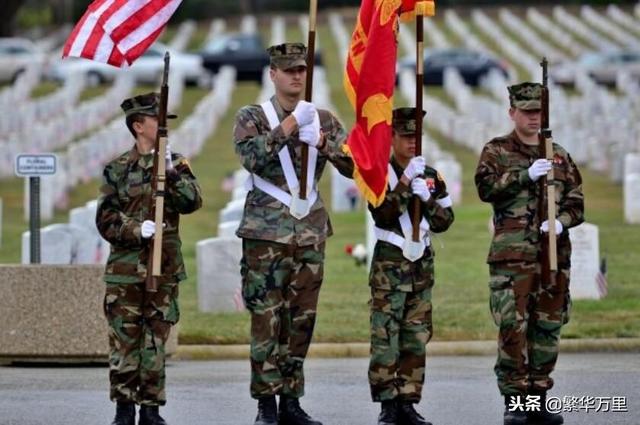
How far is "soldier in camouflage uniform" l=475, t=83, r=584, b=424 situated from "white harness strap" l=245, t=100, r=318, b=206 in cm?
99

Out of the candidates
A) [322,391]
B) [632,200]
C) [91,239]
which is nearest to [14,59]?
[632,200]

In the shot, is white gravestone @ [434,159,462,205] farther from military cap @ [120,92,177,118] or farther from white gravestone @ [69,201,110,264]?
military cap @ [120,92,177,118]

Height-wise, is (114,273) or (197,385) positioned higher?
(114,273)

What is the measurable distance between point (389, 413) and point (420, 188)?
124 centimetres

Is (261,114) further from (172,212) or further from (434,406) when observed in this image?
(434,406)

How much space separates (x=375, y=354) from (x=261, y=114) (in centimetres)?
145

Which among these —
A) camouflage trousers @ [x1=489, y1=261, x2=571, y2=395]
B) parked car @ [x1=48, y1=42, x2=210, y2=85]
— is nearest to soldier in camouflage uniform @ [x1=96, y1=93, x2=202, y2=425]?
camouflage trousers @ [x1=489, y1=261, x2=571, y2=395]

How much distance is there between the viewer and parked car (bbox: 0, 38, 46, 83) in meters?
55.4

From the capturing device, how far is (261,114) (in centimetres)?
967

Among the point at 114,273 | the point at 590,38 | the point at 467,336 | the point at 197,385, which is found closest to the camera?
the point at 114,273

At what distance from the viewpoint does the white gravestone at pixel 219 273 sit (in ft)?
48.4

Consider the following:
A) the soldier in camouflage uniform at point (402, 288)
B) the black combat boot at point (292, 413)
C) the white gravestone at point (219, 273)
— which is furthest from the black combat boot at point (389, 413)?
the white gravestone at point (219, 273)

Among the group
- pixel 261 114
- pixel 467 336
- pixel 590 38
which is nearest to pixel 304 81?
pixel 261 114

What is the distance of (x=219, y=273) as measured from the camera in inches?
582
